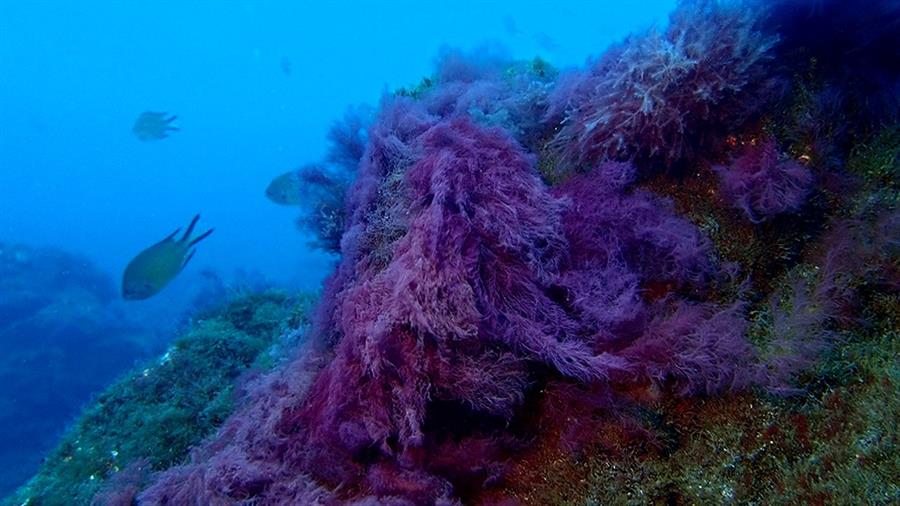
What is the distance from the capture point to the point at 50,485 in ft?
15.6

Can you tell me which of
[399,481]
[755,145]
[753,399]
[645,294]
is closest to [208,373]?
[399,481]

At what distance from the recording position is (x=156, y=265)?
7398 millimetres

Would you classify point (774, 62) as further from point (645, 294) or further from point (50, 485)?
point (50, 485)

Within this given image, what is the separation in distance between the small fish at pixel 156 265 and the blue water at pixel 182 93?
82.6 meters

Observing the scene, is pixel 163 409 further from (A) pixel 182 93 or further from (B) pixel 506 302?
(A) pixel 182 93

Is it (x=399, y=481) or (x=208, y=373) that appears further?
(x=208, y=373)

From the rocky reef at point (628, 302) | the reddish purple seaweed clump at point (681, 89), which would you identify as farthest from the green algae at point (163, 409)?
the reddish purple seaweed clump at point (681, 89)

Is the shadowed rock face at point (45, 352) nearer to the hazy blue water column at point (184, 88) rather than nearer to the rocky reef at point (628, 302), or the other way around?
the rocky reef at point (628, 302)

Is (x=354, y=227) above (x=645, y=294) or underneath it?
above

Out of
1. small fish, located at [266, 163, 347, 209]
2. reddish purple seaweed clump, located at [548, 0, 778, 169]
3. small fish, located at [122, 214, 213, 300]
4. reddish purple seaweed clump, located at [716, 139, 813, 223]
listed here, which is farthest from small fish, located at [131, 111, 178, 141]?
reddish purple seaweed clump, located at [716, 139, 813, 223]

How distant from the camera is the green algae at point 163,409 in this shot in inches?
176

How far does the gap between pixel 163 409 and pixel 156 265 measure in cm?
326

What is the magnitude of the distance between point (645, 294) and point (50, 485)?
564 centimetres

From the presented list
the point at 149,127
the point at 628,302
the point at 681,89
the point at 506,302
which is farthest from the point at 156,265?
the point at 149,127
